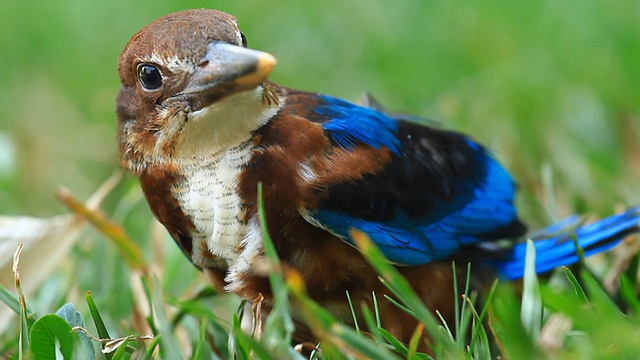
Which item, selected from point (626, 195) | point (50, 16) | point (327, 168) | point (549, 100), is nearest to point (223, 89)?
point (327, 168)

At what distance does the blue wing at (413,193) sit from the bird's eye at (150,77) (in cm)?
50

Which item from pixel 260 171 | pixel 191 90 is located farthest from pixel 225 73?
pixel 260 171

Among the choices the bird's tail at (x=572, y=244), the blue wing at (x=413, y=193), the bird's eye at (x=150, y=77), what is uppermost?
the bird's eye at (x=150, y=77)

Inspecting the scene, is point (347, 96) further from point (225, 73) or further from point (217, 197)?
point (225, 73)

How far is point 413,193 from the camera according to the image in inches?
118

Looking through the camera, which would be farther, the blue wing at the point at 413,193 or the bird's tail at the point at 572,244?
the bird's tail at the point at 572,244

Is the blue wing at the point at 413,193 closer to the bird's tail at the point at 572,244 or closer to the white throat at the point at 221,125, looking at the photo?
the bird's tail at the point at 572,244

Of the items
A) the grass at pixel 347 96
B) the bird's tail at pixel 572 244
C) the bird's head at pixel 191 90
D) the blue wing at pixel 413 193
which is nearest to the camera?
the bird's head at pixel 191 90

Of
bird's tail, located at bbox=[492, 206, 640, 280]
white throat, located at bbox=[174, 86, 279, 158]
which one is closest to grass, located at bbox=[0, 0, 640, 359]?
bird's tail, located at bbox=[492, 206, 640, 280]

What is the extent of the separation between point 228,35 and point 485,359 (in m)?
1.12

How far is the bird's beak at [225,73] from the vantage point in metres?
2.44

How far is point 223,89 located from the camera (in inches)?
99.3

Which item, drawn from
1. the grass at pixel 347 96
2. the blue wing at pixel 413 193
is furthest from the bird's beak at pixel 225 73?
the grass at pixel 347 96

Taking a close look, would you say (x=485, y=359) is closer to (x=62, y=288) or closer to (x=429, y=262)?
(x=429, y=262)
